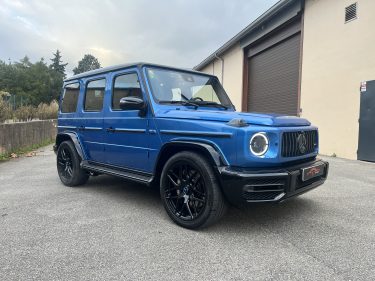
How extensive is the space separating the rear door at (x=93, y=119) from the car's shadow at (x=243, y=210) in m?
0.67

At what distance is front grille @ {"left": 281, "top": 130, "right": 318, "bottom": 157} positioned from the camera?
3322 millimetres

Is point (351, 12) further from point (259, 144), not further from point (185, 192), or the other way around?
point (185, 192)

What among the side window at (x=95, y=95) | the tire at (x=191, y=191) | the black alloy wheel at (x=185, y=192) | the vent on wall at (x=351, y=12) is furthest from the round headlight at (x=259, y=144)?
the vent on wall at (x=351, y=12)

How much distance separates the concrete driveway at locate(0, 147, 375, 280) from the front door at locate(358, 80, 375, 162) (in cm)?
363

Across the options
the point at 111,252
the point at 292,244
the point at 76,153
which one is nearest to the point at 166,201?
the point at 111,252

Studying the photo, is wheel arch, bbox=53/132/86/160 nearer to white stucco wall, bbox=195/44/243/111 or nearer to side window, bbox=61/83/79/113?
side window, bbox=61/83/79/113

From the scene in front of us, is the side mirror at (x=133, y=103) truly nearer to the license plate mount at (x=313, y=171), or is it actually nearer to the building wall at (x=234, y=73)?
the license plate mount at (x=313, y=171)

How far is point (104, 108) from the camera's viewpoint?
4891mm

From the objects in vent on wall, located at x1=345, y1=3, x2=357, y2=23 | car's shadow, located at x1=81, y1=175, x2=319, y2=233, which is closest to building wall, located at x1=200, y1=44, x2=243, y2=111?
vent on wall, located at x1=345, y1=3, x2=357, y2=23

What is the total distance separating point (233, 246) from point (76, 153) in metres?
3.37

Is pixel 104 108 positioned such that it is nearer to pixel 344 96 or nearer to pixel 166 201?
pixel 166 201

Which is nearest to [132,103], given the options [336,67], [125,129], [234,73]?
[125,129]

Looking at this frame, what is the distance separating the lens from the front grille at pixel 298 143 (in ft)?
10.9

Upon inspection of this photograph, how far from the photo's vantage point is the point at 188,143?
354cm
